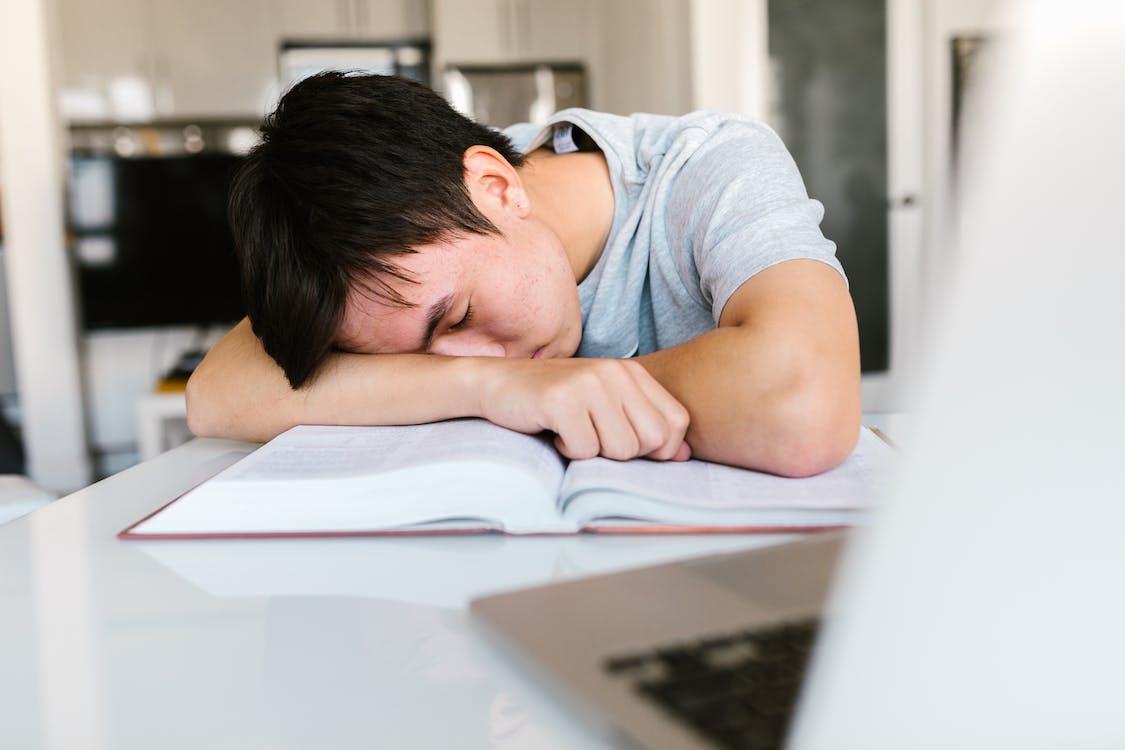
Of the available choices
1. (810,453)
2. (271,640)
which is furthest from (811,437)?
(271,640)

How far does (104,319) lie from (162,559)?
11.4 ft

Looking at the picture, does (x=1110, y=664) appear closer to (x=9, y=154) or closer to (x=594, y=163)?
(x=594, y=163)

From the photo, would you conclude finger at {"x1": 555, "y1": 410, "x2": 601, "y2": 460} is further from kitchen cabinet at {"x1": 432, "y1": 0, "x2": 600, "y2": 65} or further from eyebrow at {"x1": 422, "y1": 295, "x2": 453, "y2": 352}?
kitchen cabinet at {"x1": 432, "y1": 0, "x2": 600, "y2": 65}

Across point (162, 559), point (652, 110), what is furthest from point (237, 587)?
point (652, 110)

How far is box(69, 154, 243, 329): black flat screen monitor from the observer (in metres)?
3.56

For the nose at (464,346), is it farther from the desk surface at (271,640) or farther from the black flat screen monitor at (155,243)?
the black flat screen monitor at (155,243)

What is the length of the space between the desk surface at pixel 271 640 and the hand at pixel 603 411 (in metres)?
0.14

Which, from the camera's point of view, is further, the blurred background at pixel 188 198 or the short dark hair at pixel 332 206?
the blurred background at pixel 188 198

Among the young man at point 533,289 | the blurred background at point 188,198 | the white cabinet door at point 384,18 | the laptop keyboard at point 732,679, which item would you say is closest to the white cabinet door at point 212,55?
the white cabinet door at point 384,18

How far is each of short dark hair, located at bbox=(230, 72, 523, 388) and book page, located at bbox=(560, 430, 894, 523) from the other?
0.96 ft

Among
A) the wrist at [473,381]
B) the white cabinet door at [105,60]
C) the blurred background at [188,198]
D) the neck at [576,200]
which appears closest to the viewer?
the wrist at [473,381]

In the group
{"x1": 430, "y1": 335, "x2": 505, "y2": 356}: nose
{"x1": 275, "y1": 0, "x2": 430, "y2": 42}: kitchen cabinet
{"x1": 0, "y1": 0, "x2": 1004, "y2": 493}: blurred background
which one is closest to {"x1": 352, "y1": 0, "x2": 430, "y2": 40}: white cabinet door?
{"x1": 275, "y1": 0, "x2": 430, "y2": 42}: kitchen cabinet

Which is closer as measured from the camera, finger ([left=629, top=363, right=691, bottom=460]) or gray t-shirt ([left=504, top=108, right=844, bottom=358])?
finger ([left=629, top=363, right=691, bottom=460])

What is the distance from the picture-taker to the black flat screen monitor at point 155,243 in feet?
11.7
